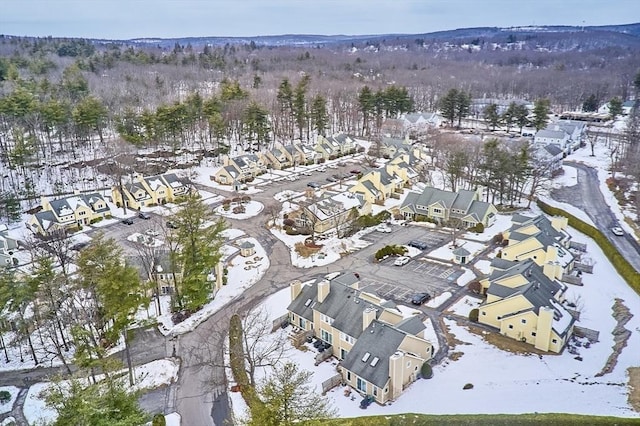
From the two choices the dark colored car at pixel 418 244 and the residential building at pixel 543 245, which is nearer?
the residential building at pixel 543 245

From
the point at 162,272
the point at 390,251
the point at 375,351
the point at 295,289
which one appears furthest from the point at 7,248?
the point at 375,351

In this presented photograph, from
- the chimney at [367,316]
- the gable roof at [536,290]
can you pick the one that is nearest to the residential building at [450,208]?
the gable roof at [536,290]

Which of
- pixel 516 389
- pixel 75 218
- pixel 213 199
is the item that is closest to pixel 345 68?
pixel 213 199

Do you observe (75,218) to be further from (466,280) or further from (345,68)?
(345,68)

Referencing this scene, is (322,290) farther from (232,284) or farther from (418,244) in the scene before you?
(418,244)

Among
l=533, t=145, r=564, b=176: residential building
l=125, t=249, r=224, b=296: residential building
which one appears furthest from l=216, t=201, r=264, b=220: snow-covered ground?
l=533, t=145, r=564, b=176: residential building

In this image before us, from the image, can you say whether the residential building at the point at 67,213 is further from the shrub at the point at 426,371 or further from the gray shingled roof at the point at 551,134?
the gray shingled roof at the point at 551,134

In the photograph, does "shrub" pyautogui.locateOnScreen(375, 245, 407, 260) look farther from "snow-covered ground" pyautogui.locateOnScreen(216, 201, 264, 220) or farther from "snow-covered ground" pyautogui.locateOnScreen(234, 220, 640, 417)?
"snow-covered ground" pyautogui.locateOnScreen(216, 201, 264, 220)
